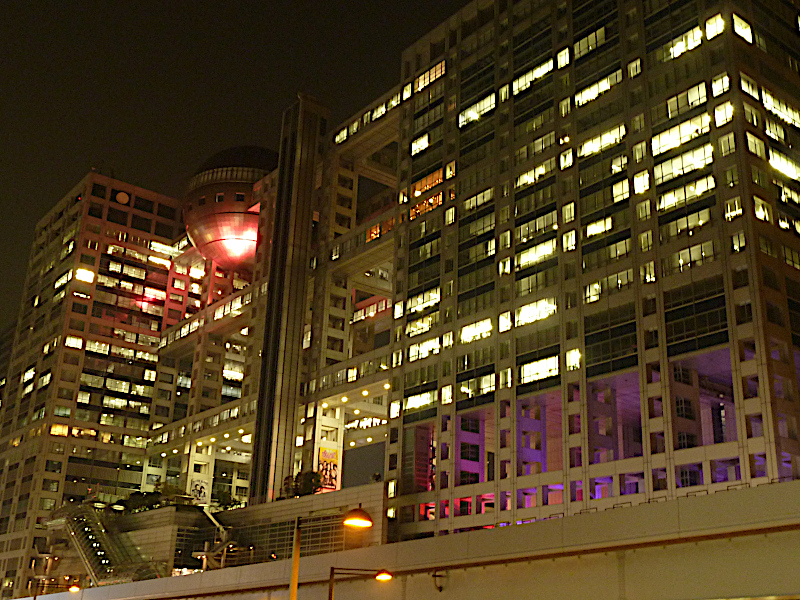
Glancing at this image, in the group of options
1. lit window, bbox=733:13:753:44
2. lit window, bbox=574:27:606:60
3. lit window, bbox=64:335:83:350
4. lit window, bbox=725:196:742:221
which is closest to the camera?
lit window, bbox=725:196:742:221

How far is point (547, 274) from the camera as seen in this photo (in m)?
101

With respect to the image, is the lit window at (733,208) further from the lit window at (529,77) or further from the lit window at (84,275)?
the lit window at (84,275)

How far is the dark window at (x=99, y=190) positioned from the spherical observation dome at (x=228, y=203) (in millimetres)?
27953

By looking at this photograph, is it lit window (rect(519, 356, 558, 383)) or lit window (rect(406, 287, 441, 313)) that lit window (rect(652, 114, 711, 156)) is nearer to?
lit window (rect(519, 356, 558, 383))

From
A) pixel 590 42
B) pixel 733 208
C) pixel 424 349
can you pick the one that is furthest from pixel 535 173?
pixel 733 208

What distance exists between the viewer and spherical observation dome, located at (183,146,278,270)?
173m

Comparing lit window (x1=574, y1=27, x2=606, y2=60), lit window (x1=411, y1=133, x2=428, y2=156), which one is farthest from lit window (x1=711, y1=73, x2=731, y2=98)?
lit window (x1=411, y1=133, x2=428, y2=156)

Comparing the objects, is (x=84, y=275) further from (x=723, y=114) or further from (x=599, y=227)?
(x=723, y=114)

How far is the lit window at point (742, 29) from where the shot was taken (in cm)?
9162

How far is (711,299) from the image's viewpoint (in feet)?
275

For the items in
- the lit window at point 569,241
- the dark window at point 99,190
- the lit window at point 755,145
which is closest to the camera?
the lit window at point 755,145

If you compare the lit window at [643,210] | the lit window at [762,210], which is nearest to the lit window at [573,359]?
the lit window at [643,210]

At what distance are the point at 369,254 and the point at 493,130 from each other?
30.2 metres

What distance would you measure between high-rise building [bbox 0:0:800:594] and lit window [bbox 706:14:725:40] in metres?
0.32
